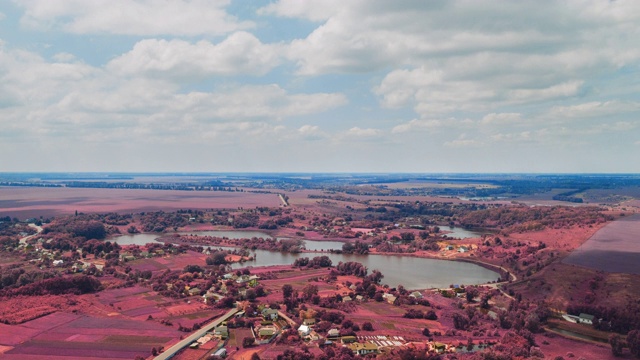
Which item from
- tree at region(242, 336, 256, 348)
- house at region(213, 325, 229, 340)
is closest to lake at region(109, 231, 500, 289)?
house at region(213, 325, 229, 340)

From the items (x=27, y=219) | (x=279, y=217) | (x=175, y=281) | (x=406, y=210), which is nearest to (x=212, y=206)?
(x=279, y=217)

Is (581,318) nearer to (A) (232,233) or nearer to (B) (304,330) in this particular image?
(B) (304,330)

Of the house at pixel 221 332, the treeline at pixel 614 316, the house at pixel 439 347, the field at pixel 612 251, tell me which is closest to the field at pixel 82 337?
the house at pixel 221 332

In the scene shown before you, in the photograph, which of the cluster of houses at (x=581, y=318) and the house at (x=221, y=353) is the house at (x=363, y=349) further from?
the cluster of houses at (x=581, y=318)

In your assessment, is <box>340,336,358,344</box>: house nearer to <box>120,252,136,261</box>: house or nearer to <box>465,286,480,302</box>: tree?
<box>465,286,480,302</box>: tree

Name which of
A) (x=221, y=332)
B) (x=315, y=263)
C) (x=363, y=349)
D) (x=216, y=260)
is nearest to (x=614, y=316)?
(x=363, y=349)

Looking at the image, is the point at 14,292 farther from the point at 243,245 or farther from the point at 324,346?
the point at 243,245
